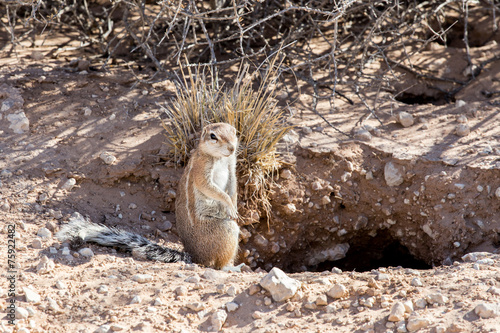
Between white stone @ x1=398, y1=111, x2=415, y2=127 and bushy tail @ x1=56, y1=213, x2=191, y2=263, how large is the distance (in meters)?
3.11

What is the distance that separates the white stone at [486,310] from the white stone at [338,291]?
854 millimetres

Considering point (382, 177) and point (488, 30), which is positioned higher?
point (488, 30)

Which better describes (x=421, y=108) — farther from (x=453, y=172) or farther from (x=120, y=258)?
(x=120, y=258)

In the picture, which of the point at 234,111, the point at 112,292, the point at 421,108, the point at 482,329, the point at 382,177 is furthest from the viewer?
the point at 421,108

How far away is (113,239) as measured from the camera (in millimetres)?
4328

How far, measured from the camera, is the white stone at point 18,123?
17.8ft

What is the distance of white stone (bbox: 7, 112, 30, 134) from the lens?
17.8ft

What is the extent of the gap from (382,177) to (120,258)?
9.74ft

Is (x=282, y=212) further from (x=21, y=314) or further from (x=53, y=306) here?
(x=21, y=314)

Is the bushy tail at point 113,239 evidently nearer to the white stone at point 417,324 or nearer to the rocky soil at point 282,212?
the rocky soil at point 282,212

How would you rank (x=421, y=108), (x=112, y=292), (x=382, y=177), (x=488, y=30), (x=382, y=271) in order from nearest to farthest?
(x=112, y=292)
(x=382, y=271)
(x=382, y=177)
(x=421, y=108)
(x=488, y=30)

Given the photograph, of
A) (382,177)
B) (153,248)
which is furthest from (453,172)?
(153,248)

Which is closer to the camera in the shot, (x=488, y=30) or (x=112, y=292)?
(x=112, y=292)

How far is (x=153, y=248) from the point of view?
4.42 metres
